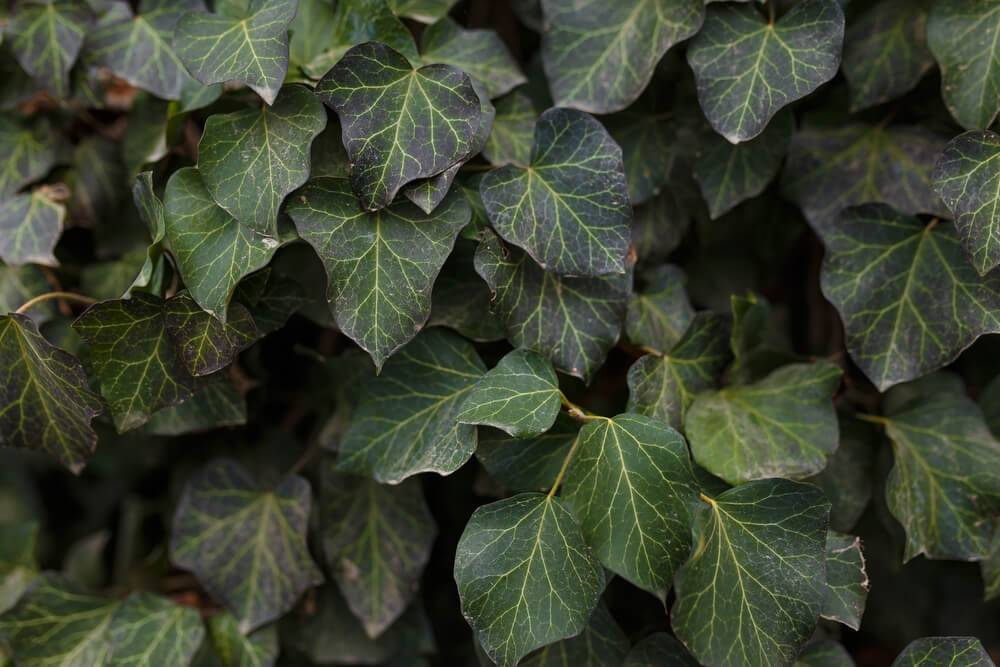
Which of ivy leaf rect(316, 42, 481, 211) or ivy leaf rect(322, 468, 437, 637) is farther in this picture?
ivy leaf rect(322, 468, 437, 637)

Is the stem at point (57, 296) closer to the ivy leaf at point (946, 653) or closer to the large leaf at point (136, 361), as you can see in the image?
the large leaf at point (136, 361)

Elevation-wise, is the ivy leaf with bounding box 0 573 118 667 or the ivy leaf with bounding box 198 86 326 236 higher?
the ivy leaf with bounding box 198 86 326 236

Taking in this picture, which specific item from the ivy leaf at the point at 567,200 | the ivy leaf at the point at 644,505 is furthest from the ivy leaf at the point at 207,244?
the ivy leaf at the point at 644,505

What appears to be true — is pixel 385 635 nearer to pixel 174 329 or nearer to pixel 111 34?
pixel 174 329

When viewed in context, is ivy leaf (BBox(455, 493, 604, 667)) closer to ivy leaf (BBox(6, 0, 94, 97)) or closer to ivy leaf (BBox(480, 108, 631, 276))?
ivy leaf (BBox(480, 108, 631, 276))

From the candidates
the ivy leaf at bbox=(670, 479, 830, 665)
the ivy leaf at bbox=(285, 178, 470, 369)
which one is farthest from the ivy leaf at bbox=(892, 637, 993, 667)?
the ivy leaf at bbox=(285, 178, 470, 369)

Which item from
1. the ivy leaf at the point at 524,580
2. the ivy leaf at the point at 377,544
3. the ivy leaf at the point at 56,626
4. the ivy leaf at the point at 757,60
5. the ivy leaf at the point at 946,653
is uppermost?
the ivy leaf at the point at 757,60

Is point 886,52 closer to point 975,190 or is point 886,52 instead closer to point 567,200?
point 975,190
